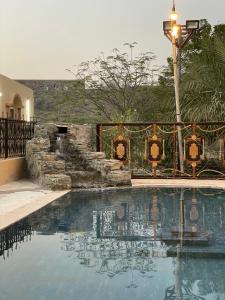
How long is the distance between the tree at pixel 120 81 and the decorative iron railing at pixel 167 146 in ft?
24.4

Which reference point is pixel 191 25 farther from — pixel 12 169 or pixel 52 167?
pixel 12 169

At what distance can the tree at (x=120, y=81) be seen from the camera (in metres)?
24.3

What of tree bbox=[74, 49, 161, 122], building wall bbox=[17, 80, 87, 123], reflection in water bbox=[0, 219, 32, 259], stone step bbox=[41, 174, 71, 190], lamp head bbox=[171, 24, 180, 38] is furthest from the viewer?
building wall bbox=[17, 80, 87, 123]

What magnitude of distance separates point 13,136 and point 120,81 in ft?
41.3

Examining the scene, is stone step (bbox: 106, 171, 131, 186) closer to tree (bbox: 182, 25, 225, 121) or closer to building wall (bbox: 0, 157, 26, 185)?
building wall (bbox: 0, 157, 26, 185)

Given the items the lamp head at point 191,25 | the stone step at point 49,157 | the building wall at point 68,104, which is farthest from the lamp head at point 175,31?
the building wall at point 68,104

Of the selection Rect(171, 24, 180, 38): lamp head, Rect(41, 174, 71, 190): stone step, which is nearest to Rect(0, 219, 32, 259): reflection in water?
Rect(41, 174, 71, 190): stone step

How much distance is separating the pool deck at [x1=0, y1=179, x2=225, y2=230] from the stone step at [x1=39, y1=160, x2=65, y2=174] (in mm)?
425

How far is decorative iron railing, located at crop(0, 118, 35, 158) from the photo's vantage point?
12.1 m

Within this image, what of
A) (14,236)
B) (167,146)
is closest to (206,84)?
(167,146)

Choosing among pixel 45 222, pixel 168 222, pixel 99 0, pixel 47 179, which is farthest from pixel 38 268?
pixel 99 0

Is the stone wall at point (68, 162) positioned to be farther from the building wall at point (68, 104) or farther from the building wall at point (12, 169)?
the building wall at point (68, 104)

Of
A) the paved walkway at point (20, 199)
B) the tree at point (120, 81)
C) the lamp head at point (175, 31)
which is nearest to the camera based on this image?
the paved walkway at point (20, 199)

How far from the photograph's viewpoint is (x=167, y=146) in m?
16.3
